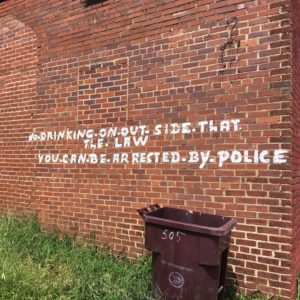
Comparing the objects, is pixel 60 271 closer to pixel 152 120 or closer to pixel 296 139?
pixel 152 120

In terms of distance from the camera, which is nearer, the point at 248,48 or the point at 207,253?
the point at 207,253

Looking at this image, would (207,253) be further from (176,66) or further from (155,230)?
(176,66)

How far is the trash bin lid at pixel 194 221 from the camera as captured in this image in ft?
12.3

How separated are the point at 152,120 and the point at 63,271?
2.11 meters

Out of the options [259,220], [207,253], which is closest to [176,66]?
[259,220]

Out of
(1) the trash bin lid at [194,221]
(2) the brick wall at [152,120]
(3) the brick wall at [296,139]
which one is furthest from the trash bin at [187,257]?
(3) the brick wall at [296,139]

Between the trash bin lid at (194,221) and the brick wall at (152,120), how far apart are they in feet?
1.34

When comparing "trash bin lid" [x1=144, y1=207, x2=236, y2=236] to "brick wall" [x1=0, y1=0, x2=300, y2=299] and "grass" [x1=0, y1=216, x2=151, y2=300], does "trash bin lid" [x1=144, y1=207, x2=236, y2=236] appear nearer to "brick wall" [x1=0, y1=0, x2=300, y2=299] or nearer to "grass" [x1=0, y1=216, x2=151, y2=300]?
"brick wall" [x1=0, y1=0, x2=300, y2=299]

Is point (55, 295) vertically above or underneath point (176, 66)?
underneath

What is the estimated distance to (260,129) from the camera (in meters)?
4.48

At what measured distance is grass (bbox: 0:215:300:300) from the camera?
425cm

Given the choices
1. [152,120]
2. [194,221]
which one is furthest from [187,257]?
[152,120]

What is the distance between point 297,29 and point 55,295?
3904 millimetres

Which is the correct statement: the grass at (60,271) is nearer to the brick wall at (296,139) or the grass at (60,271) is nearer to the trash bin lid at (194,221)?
the trash bin lid at (194,221)
